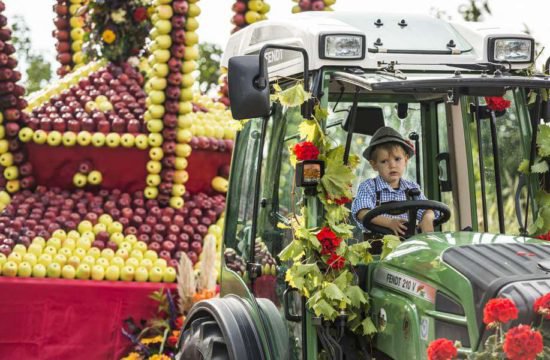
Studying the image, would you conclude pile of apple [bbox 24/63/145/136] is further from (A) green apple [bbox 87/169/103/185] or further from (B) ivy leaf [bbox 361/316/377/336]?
(B) ivy leaf [bbox 361/316/377/336]

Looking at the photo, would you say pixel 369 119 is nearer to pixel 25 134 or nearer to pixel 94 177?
pixel 94 177

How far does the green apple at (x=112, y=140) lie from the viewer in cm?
1055

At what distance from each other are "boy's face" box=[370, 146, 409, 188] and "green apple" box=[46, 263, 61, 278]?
4537 mm

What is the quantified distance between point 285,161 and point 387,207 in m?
0.62

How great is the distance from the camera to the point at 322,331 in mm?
4645

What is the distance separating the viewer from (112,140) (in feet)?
34.6

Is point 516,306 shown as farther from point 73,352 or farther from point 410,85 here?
point 73,352

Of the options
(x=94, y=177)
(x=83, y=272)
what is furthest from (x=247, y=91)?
(x=94, y=177)

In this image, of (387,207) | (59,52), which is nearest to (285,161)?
(387,207)

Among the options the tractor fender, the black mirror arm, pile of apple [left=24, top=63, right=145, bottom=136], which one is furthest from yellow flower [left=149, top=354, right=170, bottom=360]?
the black mirror arm

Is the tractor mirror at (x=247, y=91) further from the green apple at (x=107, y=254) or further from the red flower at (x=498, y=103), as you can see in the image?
the green apple at (x=107, y=254)

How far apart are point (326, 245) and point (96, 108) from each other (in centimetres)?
657

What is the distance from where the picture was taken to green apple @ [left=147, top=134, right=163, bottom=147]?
34.7 ft

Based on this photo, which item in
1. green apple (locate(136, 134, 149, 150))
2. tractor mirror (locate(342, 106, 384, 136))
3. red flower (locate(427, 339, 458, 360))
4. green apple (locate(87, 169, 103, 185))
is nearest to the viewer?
red flower (locate(427, 339, 458, 360))
